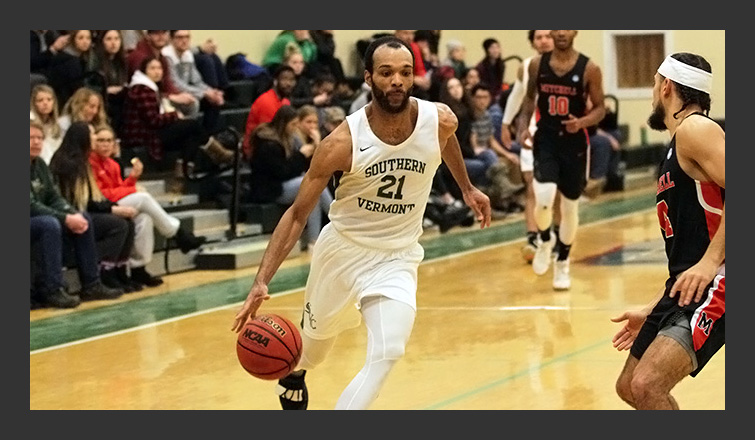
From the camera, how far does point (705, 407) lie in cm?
710

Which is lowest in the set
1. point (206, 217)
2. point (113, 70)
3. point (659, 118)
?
point (206, 217)

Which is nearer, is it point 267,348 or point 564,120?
point 267,348

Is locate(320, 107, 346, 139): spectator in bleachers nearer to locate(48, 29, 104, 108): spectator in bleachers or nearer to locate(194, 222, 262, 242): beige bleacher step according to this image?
locate(194, 222, 262, 242): beige bleacher step

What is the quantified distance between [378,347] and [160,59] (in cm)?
842

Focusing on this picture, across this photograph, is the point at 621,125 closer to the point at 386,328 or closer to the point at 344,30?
the point at 344,30

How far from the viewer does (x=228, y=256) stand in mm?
12586

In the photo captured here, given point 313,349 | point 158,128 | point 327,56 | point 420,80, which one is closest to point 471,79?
point 420,80

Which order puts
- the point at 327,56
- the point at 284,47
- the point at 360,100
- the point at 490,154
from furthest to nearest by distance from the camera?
the point at 327,56
the point at 490,154
the point at 284,47
the point at 360,100

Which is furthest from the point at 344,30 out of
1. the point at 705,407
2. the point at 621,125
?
the point at 705,407

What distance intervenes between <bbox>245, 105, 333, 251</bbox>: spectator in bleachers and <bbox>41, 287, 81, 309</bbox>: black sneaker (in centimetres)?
312

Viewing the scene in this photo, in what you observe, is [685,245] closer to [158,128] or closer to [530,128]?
[530,128]

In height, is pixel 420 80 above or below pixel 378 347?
above

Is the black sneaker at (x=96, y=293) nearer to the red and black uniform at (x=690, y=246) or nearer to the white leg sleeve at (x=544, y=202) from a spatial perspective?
the white leg sleeve at (x=544, y=202)

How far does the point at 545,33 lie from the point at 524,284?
2.75 meters
